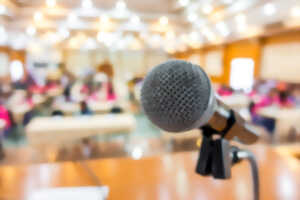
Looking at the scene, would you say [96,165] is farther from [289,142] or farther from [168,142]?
[289,142]

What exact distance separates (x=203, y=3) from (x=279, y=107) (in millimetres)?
1740

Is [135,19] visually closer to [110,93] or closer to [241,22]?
[110,93]

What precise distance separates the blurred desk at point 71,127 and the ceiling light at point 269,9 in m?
2.89

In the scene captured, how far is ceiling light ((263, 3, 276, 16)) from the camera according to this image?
323 centimetres

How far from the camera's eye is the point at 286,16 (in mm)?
3299

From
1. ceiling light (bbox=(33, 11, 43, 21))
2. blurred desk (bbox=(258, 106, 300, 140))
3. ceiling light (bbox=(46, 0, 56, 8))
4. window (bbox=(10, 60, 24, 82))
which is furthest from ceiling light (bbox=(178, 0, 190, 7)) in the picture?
window (bbox=(10, 60, 24, 82))

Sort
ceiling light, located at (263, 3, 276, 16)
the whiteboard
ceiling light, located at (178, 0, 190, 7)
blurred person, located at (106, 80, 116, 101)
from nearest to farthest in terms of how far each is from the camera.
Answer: ceiling light, located at (178, 0, 190, 7)
blurred person, located at (106, 80, 116, 101)
ceiling light, located at (263, 3, 276, 16)
the whiteboard

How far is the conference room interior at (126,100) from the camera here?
2.17ft

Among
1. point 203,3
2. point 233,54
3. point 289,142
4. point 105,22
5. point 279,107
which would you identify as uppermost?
point 203,3

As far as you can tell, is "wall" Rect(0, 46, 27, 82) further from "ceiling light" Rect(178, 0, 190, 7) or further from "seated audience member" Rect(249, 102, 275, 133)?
"seated audience member" Rect(249, 102, 275, 133)

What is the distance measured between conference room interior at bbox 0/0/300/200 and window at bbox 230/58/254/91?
35 millimetres

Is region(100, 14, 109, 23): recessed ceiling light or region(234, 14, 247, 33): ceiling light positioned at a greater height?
region(234, 14, 247, 33): ceiling light

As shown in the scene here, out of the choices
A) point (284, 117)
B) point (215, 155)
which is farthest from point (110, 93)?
point (215, 155)

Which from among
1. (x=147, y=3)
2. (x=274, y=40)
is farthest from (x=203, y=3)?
(x=274, y=40)
